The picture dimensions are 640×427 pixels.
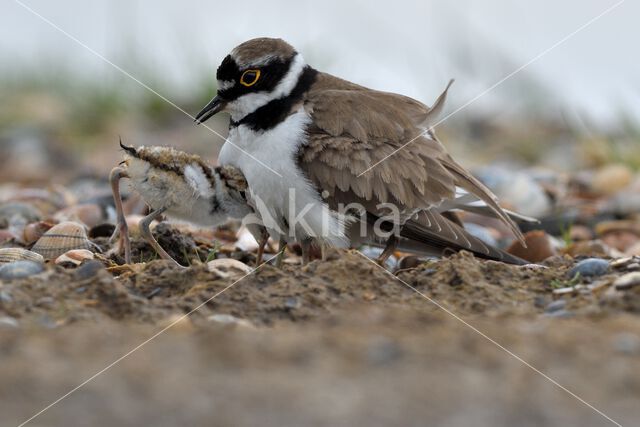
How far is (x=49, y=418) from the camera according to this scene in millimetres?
3402

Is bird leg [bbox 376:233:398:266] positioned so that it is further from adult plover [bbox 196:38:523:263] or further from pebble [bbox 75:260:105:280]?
A: pebble [bbox 75:260:105:280]

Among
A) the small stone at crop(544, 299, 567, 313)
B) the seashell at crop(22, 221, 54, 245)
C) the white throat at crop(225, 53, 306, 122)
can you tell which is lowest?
the seashell at crop(22, 221, 54, 245)

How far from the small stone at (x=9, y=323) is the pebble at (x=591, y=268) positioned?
268 centimetres

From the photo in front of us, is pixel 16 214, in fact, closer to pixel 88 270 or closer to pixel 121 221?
pixel 121 221

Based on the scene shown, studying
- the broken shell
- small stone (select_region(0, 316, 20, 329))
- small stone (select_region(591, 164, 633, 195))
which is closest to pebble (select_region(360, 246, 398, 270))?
the broken shell

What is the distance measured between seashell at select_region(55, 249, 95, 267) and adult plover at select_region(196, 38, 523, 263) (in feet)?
3.22

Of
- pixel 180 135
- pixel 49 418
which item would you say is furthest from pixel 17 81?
pixel 49 418

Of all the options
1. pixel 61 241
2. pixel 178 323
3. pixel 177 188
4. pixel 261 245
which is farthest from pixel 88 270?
pixel 261 245

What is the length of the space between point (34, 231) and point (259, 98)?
1.62 m

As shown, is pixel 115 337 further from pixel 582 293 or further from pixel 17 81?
pixel 17 81

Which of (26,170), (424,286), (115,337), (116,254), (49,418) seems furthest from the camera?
(26,170)

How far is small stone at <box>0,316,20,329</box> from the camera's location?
425 cm

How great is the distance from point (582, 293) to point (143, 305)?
2.02m

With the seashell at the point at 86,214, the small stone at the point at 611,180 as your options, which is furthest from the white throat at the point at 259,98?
the small stone at the point at 611,180
